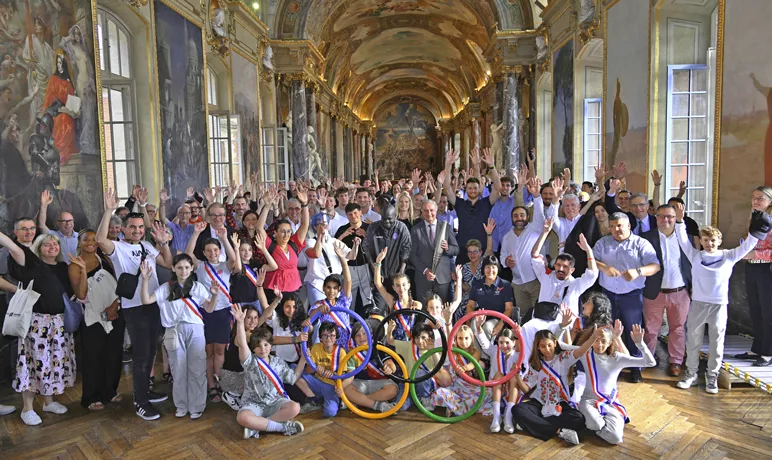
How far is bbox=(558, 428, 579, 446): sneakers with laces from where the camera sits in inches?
181

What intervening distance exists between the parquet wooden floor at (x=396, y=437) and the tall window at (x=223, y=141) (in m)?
9.21

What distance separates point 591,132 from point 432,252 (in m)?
9.46

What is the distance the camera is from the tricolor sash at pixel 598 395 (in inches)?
185

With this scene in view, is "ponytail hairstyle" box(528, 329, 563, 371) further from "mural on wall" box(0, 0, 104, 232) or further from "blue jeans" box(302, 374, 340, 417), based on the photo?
"mural on wall" box(0, 0, 104, 232)

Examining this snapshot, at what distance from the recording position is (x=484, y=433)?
4.88m

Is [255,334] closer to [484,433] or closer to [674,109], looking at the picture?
[484,433]

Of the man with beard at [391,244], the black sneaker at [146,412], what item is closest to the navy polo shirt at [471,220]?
the man with beard at [391,244]

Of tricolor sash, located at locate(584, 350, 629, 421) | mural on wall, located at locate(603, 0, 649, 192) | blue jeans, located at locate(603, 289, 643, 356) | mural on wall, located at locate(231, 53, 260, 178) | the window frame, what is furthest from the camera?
mural on wall, located at locate(231, 53, 260, 178)

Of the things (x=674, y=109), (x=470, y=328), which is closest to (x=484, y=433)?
(x=470, y=328)

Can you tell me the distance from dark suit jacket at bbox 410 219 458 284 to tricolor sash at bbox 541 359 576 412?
183 cm

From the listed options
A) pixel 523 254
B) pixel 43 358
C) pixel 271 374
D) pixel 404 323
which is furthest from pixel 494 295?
pixel 43 358

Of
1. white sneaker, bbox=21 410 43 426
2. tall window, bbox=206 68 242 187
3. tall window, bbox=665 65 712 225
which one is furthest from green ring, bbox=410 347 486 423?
tall window, bbox=206 68 242 187

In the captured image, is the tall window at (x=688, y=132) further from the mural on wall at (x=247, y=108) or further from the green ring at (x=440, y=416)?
the mural on wall at (x=247, y=108)

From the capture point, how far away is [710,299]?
566cm
